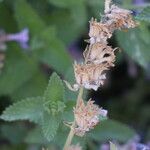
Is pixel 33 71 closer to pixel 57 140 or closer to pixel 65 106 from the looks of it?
pixel 57 140

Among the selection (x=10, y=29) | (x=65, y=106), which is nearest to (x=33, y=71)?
(x=10, y=29)

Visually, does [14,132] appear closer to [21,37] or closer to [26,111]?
[21,37]

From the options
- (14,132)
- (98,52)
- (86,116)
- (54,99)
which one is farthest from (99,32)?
(14,132)

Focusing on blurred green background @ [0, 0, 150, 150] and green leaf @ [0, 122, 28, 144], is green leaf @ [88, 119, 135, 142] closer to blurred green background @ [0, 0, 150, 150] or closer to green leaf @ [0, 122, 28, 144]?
blurred green background @ [0, 0, 150, 150]

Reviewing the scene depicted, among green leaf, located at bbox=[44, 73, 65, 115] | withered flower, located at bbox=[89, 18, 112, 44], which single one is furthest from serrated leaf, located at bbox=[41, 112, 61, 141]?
withered flower, located at bbox=[89, 18, 112, 44]

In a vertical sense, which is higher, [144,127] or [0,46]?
[144,127]
